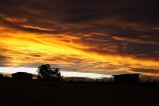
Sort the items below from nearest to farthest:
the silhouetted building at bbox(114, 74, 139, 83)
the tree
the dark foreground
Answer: the dark foreground, the silhouetted building at bbox(114, 74, 139, 83), the tree

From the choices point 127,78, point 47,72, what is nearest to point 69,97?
point 127,78

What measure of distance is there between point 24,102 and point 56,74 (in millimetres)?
91546

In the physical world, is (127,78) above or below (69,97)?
above

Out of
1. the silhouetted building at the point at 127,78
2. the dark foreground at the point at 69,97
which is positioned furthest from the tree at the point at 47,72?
the dark foreground at the point at 69,97

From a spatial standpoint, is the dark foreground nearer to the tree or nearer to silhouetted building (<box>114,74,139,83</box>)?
silhouetted building (<box>114,74,139,83</box>)

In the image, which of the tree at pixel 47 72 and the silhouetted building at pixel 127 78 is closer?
the silhouetted building at pixel 127 78

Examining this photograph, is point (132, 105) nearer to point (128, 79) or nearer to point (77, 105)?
point (77, 105)

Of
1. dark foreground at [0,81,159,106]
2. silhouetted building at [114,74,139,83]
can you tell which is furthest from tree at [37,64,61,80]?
dark foreground at [0,81,159,106]

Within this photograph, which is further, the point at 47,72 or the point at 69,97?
the point at 47,72

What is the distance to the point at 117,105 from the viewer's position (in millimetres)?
25641

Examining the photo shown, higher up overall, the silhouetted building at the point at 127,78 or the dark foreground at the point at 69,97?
the silhouetted building at the point at 127,78

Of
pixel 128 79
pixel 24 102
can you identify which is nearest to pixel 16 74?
pixel 128 79

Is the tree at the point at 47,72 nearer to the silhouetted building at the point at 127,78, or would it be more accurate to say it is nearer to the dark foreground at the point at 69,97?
the silhouetted building at the point at 127,78

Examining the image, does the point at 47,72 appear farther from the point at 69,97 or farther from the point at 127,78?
the point at 69,97
